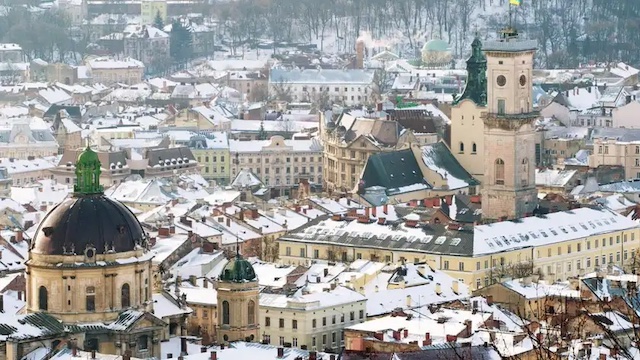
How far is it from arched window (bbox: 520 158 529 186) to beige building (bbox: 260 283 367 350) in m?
29.5

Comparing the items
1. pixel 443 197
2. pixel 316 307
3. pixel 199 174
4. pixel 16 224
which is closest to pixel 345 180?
pixel 199 174

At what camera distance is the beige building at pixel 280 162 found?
154 metres

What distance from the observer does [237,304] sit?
81438mm

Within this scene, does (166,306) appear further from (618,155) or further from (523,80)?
(618,155)

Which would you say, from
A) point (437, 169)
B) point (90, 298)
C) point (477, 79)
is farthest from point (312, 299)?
point (477, 79)

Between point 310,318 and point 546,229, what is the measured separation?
77.1 ft

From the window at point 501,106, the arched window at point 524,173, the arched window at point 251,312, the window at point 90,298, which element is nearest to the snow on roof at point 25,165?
the window at point 501,106

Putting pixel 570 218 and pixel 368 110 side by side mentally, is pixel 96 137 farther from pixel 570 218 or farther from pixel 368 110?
pixel 570 218

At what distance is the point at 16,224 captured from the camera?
374 ft

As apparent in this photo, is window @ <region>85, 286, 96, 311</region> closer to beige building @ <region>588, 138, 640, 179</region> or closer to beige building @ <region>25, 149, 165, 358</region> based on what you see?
beige building @ <region>25, 149, 165, 358</region>

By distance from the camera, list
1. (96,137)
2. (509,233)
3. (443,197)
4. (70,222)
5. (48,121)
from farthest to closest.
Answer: (48,121) → (96,137) → (443,197) → (509,233) → (70,222)

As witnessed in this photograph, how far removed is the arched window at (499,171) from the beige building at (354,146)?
22701 millimetres

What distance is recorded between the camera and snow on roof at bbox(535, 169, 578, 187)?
13338 cm

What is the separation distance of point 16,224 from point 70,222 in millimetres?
36014
